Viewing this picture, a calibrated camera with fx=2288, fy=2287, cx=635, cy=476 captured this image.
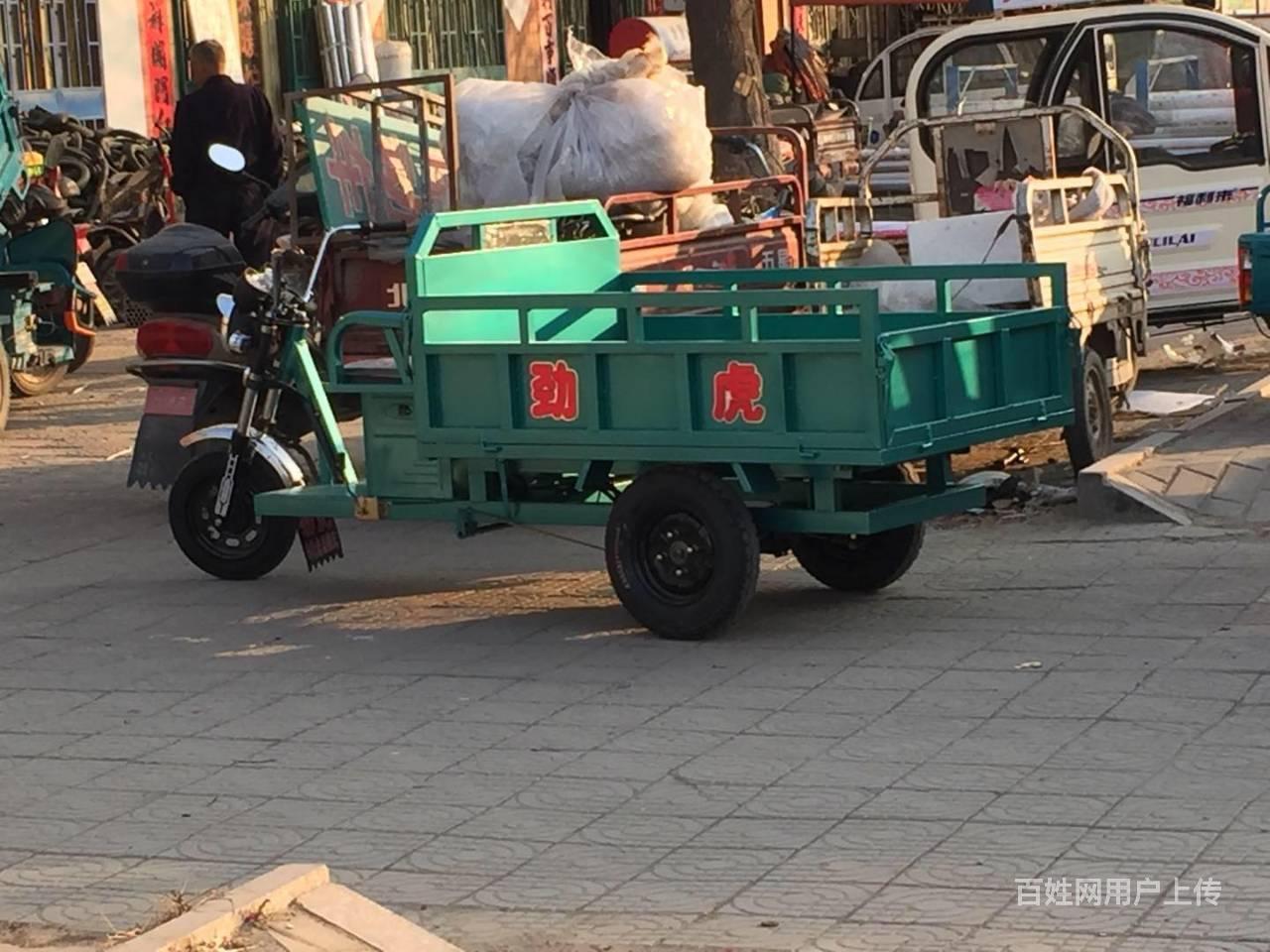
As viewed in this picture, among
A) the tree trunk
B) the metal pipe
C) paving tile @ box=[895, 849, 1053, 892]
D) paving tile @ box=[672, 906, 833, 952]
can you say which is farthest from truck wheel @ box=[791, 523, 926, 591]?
the metal pipe

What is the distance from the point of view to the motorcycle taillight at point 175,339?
31.3 ft

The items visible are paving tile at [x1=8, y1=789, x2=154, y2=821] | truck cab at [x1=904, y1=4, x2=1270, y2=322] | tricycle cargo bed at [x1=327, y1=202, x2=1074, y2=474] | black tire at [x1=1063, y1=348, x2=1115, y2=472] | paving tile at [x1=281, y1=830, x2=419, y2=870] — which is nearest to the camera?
paving tile at [x1=281, y1=830, x2=419, y2=870]

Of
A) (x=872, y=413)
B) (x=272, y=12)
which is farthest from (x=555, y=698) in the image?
(x=272, y=12)

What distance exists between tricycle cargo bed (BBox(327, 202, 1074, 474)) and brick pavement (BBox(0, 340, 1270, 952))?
63cm

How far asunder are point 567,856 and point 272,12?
18.2 metres

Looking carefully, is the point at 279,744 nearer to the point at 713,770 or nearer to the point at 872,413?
the point at 713,770

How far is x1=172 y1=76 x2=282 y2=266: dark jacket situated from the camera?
483 inches

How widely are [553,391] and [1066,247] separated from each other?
3620mm

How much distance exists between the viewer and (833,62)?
31.2 meters

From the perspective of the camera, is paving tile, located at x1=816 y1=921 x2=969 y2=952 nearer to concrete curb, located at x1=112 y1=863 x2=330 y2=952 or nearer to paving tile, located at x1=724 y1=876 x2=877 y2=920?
paving tile, located at x1=724 y1=876 x2=877 y2=920

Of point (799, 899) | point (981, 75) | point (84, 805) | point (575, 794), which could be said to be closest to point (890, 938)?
point (799, 899)

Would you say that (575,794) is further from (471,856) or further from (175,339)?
(175,339)

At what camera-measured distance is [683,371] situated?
6.99 metres

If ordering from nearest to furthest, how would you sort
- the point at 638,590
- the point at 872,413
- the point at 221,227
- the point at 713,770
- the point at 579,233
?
1. the point at 713,770
2. the point at 872,413
3. the point at 638,590
4. the point at 579,233
5. the point at 221,227
